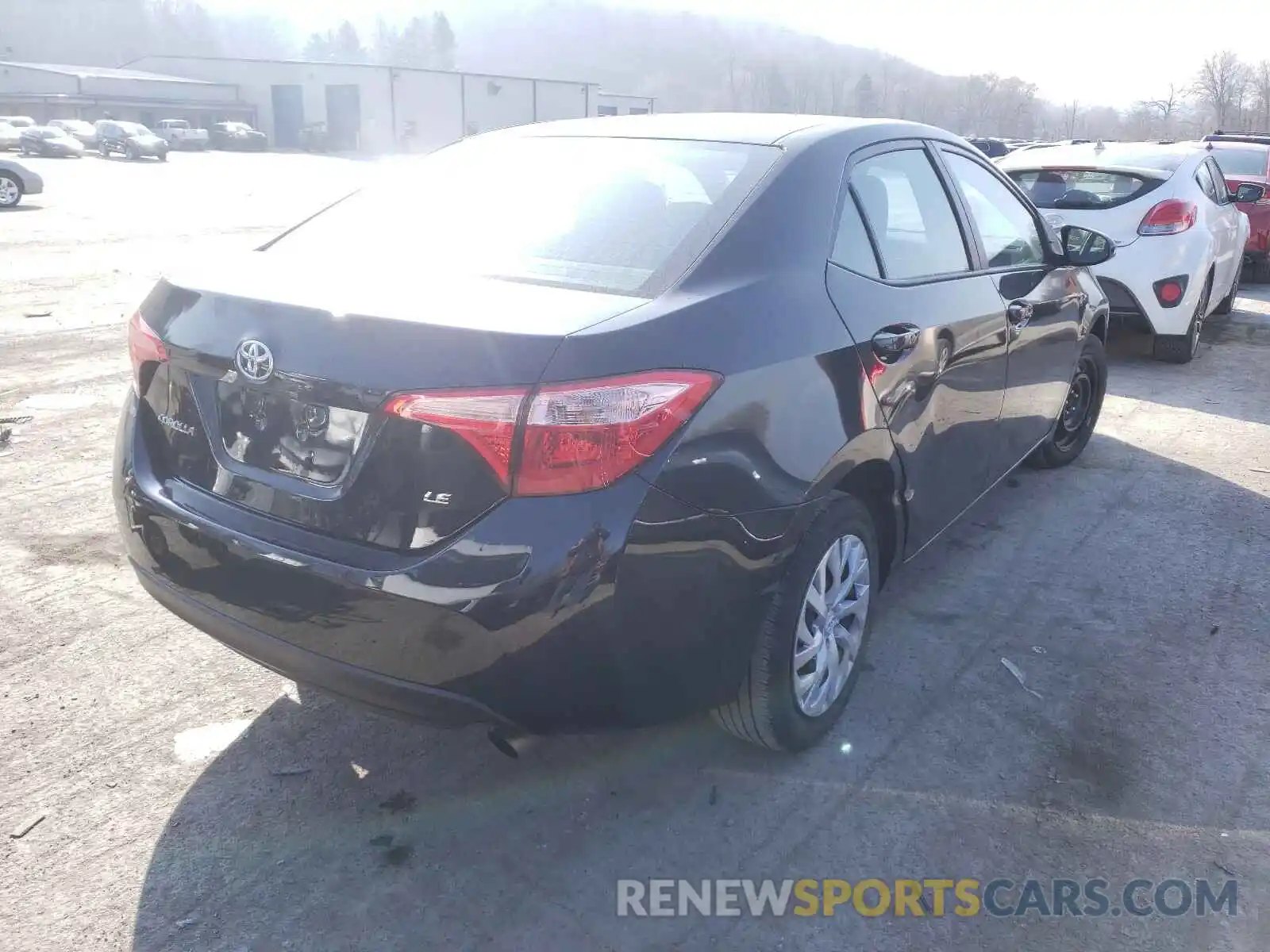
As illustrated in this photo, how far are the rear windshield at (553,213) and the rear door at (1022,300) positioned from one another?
134 cm

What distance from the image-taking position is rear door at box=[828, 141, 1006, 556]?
2971 mm

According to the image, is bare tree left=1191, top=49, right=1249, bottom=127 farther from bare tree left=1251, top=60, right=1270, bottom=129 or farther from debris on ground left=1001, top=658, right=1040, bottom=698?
debris on ground left=1001, top=658, right=1040, bottom=698

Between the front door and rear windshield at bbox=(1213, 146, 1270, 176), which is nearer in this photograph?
the front door

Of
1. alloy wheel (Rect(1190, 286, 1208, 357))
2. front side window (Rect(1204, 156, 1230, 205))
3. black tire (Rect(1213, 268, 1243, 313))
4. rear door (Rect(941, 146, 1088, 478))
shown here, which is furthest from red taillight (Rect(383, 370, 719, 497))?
black tire (Rect(1213, 268, 1243, 313))

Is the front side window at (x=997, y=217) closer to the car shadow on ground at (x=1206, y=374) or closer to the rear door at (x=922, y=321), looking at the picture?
the rear door at (x=922, y=321)

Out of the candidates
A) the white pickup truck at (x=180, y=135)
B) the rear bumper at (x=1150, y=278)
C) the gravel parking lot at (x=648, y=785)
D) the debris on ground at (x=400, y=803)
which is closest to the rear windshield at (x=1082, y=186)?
the rear bumper at (x=1150, y=278)

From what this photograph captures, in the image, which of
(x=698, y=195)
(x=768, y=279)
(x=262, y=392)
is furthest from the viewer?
(x=698, y=195)

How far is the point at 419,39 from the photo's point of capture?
6137 inches

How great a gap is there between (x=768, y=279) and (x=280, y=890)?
1.87 metres

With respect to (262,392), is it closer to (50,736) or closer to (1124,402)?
(50,736)

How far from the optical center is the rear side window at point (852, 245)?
2928 millimetres

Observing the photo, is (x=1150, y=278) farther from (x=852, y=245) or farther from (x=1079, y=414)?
(x=852, y=245)

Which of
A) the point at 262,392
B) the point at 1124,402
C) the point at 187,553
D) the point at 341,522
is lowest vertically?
the point at 1124,402

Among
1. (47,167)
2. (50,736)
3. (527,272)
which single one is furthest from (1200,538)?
(47,167)
